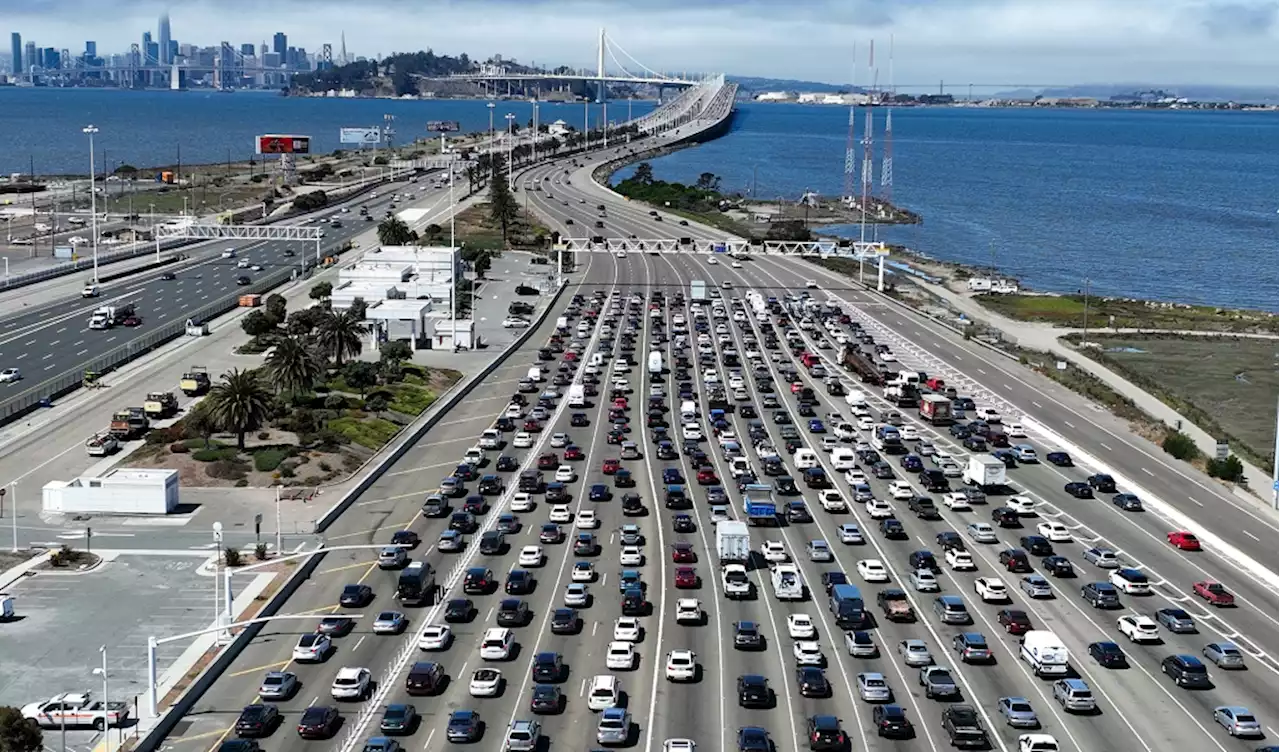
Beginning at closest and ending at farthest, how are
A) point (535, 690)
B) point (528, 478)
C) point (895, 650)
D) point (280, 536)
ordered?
1. point (535, 690)
2. point (895, 650)
3. point (280, 536)
4. point (528, 478)

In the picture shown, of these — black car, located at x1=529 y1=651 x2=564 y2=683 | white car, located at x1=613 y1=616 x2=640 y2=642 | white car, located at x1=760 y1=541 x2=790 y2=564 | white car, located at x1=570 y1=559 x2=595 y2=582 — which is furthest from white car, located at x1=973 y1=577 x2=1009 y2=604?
black car, located at x1=529 y1=651 x2=564 y2=683

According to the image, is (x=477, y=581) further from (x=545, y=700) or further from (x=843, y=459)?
(x=843, y=459)

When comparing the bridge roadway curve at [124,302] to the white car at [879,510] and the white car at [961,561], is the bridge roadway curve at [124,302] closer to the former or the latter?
the white car at [879,510]

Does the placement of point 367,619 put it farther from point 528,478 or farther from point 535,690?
point 528,478

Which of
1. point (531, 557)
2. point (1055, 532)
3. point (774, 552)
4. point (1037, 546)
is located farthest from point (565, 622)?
point (1055, 532)

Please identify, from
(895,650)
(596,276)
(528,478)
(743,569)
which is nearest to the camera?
(895,650)

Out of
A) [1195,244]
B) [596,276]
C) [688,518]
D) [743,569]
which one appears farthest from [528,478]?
[1195,244]
